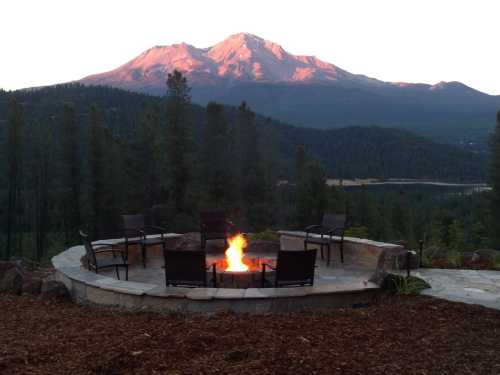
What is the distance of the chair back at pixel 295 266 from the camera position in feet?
17.4

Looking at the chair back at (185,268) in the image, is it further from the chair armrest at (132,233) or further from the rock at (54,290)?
the chair armrest at (132,233)

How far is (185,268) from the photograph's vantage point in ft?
17.7

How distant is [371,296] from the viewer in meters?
5.25

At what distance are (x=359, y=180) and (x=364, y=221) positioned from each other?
38007 mm

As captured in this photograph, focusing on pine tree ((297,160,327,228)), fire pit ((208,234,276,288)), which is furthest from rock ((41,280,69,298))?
pine tree ((297,160,327,228))

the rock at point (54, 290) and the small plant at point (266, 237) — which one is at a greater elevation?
the small plant at point (266, 237)

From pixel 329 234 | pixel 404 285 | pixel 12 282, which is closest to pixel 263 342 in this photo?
pixel 404 285

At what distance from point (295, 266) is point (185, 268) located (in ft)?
4.03

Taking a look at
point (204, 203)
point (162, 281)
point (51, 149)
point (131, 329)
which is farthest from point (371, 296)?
point (51, 149)

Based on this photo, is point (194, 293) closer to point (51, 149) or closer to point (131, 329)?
point (131, 329)

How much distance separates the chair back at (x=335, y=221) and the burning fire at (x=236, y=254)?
1.54 metres

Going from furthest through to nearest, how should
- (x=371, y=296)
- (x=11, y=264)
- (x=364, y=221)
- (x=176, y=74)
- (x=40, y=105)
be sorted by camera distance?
1. (x=40, y=105)
2. (x=364, y=221)
3. (x=176, y=74)
4. (x=11, y=264)
5. (x=371, y=296)

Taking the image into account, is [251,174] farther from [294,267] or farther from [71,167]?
[294,267]

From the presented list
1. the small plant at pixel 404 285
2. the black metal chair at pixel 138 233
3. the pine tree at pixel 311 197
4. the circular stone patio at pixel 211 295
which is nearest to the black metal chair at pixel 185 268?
the circular stone patio at pixel 211 295
